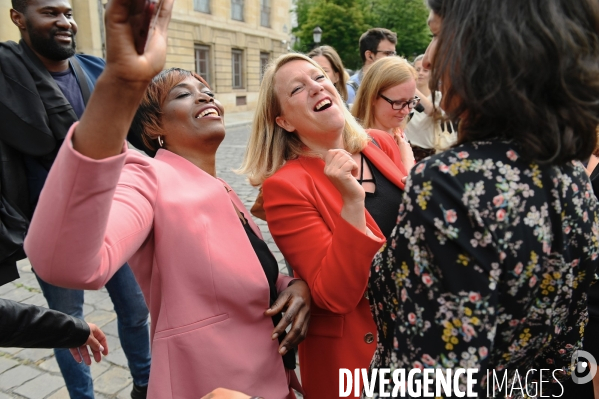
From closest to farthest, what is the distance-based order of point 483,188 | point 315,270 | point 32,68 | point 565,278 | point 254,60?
point 483,188 → point 565,278 → point 315,270 → point 32,68 → point 254,60

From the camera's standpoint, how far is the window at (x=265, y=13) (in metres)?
24.3

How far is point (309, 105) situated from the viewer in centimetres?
192

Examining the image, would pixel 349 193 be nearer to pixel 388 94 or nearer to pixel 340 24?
pixel 388 94

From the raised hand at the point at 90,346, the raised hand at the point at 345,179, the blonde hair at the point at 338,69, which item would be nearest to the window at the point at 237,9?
the blonde hair at the point at 338,69

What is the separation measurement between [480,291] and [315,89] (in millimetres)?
1270

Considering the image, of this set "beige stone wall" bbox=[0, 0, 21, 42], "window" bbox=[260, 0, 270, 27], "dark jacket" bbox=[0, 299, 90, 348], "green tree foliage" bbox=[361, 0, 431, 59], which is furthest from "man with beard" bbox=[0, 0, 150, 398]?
"green tree foliage" bbox=[361, 0, 431, 59]

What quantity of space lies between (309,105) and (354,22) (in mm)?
23033

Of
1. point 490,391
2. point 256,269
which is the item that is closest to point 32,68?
point 256,269

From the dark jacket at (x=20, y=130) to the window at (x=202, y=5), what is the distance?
19755 mm

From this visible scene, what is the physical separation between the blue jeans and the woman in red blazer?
1.09 m

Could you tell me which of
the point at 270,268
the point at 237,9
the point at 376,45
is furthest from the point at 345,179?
the point at 237,9

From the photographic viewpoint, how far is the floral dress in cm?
89

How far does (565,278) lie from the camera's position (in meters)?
1.01

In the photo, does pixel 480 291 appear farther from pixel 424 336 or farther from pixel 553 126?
pixel 553 126
